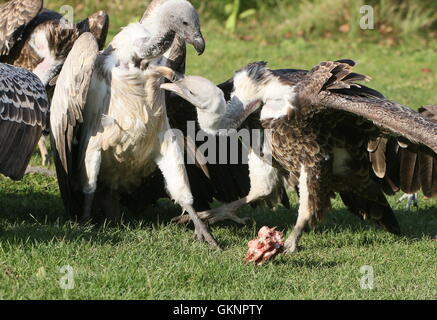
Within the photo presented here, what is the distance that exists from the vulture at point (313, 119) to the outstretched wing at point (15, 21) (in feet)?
8.13

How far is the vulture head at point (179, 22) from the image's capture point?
6.51m

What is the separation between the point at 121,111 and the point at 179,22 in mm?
767

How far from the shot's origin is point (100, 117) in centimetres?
672

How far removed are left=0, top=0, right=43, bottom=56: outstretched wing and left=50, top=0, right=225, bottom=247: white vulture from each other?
2.01m

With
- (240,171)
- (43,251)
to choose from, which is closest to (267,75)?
(240,171)

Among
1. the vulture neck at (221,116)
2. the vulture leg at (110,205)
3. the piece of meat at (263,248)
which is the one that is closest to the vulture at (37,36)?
the vulture leg at (110,205)

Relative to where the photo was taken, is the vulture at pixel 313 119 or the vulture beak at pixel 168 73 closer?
the vulture at pixel 313 119

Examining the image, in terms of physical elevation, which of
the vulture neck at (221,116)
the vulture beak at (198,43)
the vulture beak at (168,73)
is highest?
the vulture beak at (198,43)

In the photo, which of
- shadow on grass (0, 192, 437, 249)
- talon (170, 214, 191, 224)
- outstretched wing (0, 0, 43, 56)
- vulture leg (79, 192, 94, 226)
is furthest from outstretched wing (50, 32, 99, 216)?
outstretched wing (0, 0, 43, 56)

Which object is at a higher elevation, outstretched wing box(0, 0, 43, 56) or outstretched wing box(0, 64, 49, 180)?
outstretched wing box(0, 0, 43, 56)

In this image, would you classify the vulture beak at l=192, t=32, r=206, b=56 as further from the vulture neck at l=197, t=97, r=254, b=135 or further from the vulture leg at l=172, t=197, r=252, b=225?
the vulture leg at l=172, t=197, r=252, b=225

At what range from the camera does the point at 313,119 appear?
6645 mm

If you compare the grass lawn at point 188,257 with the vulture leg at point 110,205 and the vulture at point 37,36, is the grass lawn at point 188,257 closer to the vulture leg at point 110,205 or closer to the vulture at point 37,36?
the vulture leg at point 110,205

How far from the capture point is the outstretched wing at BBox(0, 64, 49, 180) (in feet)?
19.9
